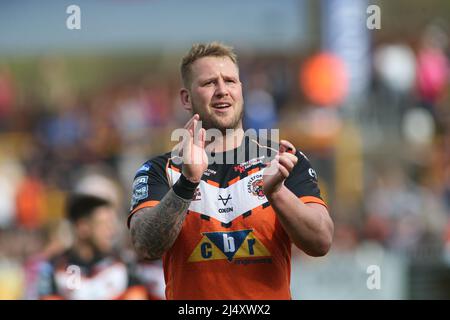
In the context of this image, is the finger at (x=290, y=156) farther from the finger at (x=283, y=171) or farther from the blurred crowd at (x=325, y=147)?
the blurred crowd at (x=325, y=147)

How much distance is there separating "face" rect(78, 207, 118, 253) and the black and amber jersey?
311 centimetres

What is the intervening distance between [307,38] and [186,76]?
19.1 meters

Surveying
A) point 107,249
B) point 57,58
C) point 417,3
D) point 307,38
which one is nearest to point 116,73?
point 57,58

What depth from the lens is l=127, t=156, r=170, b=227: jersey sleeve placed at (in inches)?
227

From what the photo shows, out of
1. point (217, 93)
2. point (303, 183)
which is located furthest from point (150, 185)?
point (303, 183)

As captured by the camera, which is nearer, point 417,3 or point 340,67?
point 340,67

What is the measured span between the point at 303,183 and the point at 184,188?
2.47 ft

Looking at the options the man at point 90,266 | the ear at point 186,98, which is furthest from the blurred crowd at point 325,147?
the ear at point 186,98

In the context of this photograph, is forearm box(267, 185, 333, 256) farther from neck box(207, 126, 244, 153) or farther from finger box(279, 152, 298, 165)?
neck box(207, 126, 244, 153)

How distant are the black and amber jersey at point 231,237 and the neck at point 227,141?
0.37 ft

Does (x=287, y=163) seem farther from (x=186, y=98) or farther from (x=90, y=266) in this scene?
(x=90, y=266)

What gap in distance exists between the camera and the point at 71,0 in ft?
86.3

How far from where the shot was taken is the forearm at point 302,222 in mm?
5316

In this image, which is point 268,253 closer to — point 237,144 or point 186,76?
point 237,144
